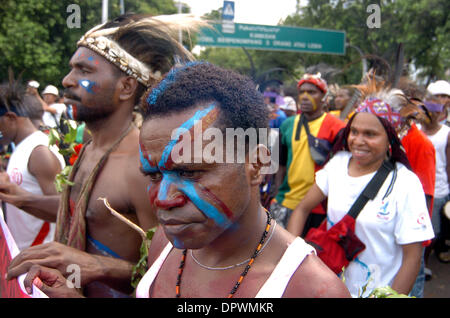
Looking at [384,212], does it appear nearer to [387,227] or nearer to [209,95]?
[387,227]

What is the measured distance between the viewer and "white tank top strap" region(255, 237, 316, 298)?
1267 millimetres

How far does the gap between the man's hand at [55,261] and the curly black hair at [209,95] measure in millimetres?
849

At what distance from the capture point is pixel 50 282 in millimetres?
1668

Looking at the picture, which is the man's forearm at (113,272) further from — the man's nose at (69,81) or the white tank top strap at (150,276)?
the man's nose at (69,81)

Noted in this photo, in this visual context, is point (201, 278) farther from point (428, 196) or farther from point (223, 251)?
point (428, 196)

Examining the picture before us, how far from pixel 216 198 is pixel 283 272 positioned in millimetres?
332

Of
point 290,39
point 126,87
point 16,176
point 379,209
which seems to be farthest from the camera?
point 290,39

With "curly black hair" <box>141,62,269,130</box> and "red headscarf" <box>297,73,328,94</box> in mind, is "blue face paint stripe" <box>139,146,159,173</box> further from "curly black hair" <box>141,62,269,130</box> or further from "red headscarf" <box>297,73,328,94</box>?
"red headscarf" <box>297,73,328,94</box>

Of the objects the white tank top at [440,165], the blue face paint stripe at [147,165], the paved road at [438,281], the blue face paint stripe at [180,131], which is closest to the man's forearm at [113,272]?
the blue face paint stripe at [147,165]

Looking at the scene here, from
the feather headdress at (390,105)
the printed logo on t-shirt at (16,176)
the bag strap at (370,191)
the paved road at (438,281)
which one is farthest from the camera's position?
the paved road at (438,281)

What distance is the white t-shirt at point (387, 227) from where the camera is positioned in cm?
244

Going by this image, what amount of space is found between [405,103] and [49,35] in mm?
3149

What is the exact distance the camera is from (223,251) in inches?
56.8

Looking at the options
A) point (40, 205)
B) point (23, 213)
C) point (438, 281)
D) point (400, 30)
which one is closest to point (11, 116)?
point (23, 213)
